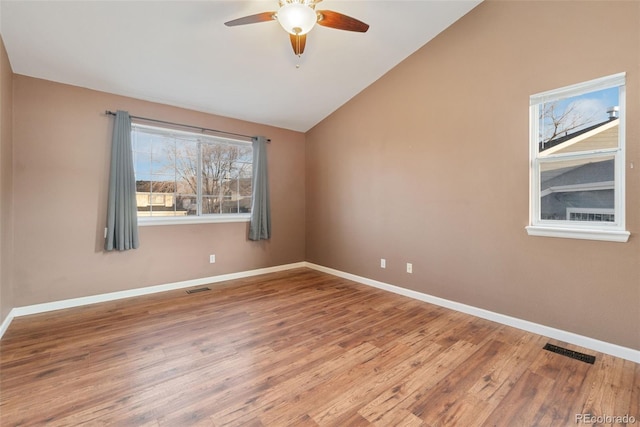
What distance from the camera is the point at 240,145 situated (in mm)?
4543

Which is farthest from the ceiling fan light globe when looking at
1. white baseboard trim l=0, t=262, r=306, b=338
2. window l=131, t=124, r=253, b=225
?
white baseboard trim l=0, t=262, r=306, b=338

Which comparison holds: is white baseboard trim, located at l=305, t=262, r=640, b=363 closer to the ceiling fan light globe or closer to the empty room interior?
the empty room interior

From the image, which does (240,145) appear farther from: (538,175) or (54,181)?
(538,175)

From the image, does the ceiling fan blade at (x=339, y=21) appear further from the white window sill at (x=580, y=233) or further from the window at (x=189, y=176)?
the window at (x=189, y=176)

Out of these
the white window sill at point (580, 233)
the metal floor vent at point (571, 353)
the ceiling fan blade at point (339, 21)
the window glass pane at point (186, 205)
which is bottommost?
the metal floor vent at point (571, 353)

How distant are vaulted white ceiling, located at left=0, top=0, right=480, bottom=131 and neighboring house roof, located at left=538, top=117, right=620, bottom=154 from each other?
5.33 ft

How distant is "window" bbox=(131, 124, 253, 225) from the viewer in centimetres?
371

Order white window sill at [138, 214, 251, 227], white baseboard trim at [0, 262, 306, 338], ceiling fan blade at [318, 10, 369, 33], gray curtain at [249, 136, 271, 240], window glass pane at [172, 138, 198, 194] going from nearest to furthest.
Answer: ceiling fan blade at [318, 10, 369, 33] < white baseboard trim at [0, 262, 306, 338] < white window sill at [138, 214, 251, 227] < window glass pane at [172, 138, 198, 194] < gray curtain at [249, 136, 271, 240]

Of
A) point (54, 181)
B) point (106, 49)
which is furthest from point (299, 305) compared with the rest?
point (106, 49)

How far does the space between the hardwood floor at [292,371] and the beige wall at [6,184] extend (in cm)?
34

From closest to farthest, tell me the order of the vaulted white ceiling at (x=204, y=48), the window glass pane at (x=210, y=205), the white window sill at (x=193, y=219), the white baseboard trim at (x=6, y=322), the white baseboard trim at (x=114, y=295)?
the vaulted white ceiling at (x=204, y=48)
the white baseboard trim at (x=6, y=322)
the white baseboard trim at (x=114, y=295)
the white window sill at (x=193, y=219)
the window glass pane at (x=210, y=205)

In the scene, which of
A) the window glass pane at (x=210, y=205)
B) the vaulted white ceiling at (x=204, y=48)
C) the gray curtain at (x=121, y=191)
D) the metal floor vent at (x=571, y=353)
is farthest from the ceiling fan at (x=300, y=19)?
the metal floor vent at (x=571, y=353)

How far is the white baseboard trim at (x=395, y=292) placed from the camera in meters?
2.28

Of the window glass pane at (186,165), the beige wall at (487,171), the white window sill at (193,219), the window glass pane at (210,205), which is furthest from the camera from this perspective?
the window glass pane at (210,205)
